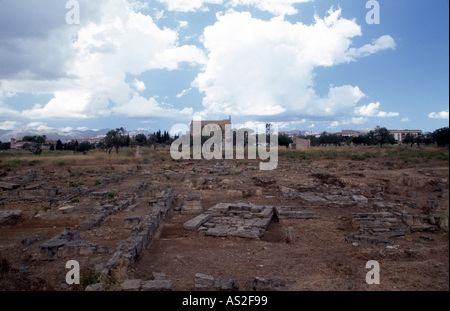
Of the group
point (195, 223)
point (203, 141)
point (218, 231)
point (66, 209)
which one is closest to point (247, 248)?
point (218, 231)

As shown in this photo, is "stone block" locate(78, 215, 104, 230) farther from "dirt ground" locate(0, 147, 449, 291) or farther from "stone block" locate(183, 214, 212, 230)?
"stone block" locate(183, 214, 212, 230)

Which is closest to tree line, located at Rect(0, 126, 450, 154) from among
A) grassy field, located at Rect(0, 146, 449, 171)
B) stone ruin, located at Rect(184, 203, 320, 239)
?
grassy field, located at Rect(0, 146, 449, 171)

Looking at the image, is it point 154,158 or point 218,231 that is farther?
point 154,158

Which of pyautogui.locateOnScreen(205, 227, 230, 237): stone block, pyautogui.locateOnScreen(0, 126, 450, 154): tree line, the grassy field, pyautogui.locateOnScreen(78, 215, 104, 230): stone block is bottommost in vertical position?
pyautogui.locateOnScreen(205, 227, 230, 237): stone block

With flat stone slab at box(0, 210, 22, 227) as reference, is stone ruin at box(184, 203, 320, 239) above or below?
below

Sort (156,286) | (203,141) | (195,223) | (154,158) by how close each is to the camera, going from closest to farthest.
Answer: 1. (156,286)
2. (195,223)
3. (154,158)
4. (203,141)

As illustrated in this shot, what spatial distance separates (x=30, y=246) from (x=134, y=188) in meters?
8.70

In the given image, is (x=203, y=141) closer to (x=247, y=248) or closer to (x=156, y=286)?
(x=247, y=248)

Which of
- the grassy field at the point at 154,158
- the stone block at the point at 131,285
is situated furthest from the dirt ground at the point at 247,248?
the grassy field at the point at 154,158

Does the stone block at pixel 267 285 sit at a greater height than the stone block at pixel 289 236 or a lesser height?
greater

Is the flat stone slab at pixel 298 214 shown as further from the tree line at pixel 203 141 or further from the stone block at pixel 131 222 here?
the tree line at pixel 203 141
